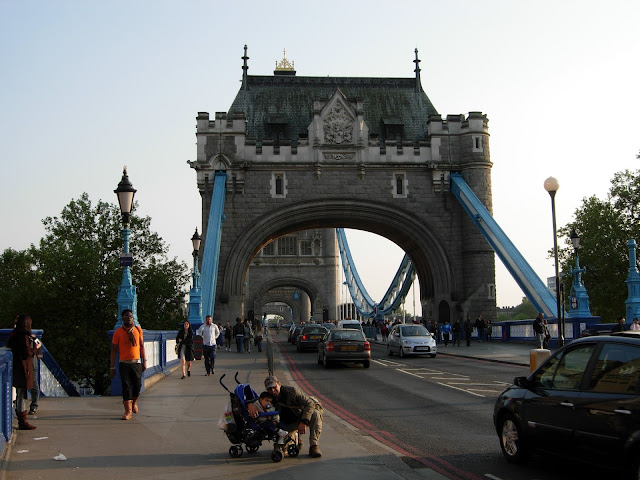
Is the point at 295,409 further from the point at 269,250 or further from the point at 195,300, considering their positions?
the point at 269,250

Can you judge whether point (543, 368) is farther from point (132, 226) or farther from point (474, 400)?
point (132, 226)

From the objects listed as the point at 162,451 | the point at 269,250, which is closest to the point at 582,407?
the point at 162,451

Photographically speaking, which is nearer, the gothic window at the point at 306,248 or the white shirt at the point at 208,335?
the white shirt at the point at 208,335

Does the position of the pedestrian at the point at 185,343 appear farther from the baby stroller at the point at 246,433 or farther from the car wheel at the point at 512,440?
the car wheel at the point at 512,440

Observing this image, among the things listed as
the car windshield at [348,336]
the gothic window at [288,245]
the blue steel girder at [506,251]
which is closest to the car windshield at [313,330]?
the blue steel girder at [506,251]

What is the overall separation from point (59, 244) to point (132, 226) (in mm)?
4273

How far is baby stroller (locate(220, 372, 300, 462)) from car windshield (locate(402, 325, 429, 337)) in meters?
19.2

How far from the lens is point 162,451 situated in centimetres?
795

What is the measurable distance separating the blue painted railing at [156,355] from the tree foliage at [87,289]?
15627 millimetres

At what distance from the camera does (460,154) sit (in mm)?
40156

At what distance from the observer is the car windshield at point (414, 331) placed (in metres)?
26.8

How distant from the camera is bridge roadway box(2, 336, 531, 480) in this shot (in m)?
6.92

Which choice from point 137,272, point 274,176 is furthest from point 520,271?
point 137,272

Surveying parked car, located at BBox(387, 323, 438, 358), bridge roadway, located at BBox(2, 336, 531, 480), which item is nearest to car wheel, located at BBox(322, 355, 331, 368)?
parked car, located at BBox(387, 323, 438, 358)
